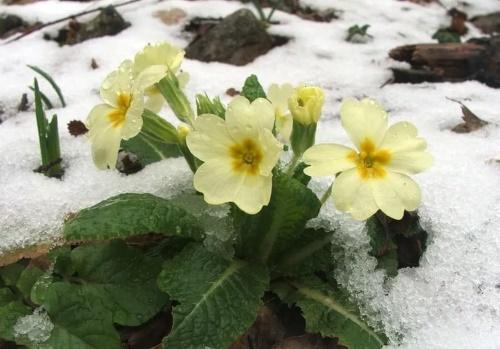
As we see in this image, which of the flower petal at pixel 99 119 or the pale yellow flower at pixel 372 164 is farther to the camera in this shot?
the flower petal at pixel 99 119

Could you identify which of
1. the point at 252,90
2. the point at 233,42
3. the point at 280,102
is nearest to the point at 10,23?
the point at 233,42

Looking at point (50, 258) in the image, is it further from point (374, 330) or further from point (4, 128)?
point (4, 128)

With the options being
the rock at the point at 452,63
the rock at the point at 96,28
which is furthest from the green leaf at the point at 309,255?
the rock at the point at 96,28

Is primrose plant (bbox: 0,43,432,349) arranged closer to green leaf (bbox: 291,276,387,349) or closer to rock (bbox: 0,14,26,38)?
green leaf (bbox: 291,276,387,349)

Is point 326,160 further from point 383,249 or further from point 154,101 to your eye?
point 154,101

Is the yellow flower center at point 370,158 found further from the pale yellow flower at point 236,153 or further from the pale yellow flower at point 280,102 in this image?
the pale yellow flower at point 280,102

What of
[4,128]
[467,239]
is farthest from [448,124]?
[4,128]
